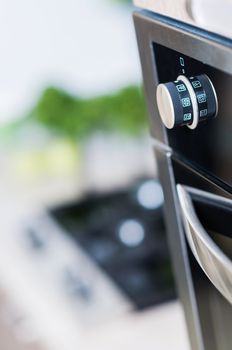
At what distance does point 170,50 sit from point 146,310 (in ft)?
3.07

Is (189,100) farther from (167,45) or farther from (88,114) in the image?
(88,114)

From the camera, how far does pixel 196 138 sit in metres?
0.59

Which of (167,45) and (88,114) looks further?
(88,114)

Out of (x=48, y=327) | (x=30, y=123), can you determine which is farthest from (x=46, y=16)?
(x=48, y=327)

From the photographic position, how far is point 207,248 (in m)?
0.56

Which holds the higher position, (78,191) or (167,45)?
(167,45)

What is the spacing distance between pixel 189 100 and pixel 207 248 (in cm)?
11

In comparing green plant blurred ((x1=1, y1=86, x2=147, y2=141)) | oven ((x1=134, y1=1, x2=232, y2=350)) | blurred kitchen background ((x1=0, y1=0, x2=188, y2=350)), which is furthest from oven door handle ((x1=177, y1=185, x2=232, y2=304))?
green plant blurred ((x1=1, y1=86, x2=147, y2=141))

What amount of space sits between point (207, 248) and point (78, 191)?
1.36 m

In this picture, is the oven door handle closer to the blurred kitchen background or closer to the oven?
the oven

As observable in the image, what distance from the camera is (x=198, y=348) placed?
739 mm

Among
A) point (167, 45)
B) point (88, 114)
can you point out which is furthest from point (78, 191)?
point (167, 45)

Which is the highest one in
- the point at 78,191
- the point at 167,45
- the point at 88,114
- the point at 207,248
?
the point at 167,45

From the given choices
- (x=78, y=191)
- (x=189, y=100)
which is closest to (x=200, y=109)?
(x=189, y=100)
